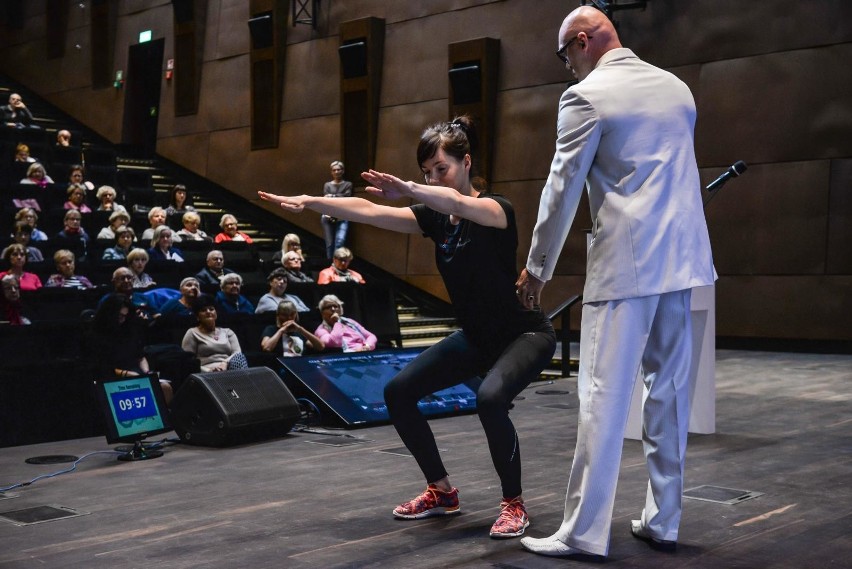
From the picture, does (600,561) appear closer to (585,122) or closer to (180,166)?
(585,122)

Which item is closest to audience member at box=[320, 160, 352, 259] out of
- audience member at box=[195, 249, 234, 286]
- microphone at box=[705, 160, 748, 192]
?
audience member at box=[195, 249, 234, 286]

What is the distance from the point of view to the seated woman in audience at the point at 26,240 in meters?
7.89

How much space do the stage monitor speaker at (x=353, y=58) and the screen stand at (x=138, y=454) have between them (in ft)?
25.0

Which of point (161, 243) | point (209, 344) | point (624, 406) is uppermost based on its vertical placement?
point (161, 243)

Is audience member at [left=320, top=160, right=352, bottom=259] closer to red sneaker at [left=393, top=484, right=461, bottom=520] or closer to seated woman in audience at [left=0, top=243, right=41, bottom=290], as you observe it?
seated woman in audience at [left=0, top=243, right=41, bottom=290]

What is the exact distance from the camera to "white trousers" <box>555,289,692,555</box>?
2711 millimetres

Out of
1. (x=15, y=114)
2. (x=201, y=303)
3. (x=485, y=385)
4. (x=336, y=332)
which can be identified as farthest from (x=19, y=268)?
(x=15, y=114)

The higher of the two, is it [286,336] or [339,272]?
[339,272]

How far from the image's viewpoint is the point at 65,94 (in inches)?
622

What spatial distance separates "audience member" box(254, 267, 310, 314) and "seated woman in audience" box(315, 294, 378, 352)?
29 cm

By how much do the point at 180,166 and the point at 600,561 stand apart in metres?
12.1

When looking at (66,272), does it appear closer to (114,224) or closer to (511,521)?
(114,224)

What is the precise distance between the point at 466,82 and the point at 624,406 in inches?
327

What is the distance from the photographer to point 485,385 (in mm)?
3059
